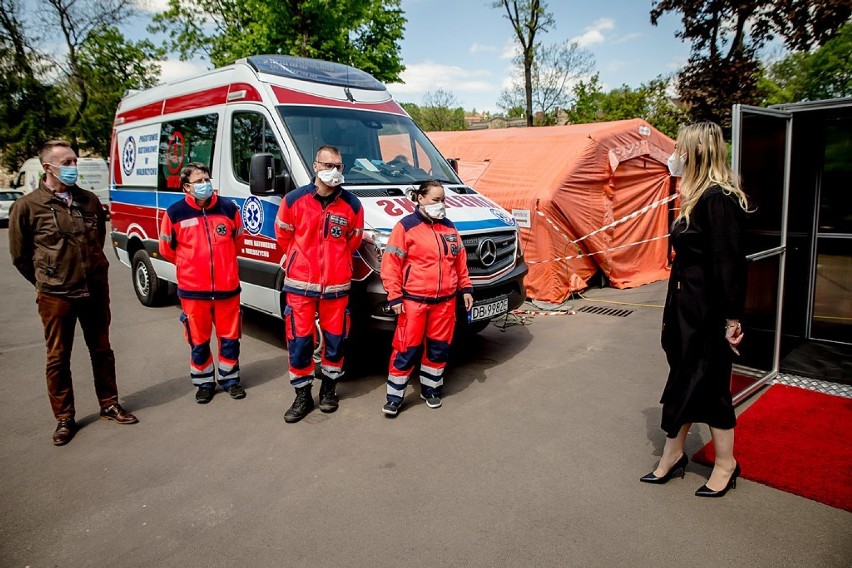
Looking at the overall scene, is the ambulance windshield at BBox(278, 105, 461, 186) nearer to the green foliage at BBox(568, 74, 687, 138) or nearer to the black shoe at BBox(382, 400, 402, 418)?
the black shoe at BBox(382, 400, 402, 418)

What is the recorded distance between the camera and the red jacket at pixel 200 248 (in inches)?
189

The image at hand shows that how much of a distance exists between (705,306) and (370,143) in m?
3.88

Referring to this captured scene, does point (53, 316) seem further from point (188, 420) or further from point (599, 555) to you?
point (599, 555)

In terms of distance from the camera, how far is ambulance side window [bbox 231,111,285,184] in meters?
5.66

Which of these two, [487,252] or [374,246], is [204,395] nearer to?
[374,246]

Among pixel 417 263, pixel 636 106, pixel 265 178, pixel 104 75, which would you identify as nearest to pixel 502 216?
pixel 417 263

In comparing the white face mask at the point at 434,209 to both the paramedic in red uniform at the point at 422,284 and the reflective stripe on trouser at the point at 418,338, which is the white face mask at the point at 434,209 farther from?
the reflective stripe on trouser at the point at 418,338

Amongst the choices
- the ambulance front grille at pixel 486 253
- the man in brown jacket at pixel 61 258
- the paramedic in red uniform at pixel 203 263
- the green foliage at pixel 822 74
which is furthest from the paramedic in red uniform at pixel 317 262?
the green foliage at pixel 822 74

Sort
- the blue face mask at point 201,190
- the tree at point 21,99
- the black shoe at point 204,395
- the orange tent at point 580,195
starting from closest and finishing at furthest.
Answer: the blue face mask at point 201,190 < the black shoe at point 204,395 < the orange tent at point 580,195 < the tree at point 21,99

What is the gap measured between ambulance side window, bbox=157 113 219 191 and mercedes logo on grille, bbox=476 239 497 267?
2.98 m

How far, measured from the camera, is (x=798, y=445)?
4008 millimetres

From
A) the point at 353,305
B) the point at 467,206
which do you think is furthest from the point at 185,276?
the point at 467,206

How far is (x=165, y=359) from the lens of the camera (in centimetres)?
619

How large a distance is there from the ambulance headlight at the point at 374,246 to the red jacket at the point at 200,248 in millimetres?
1093
